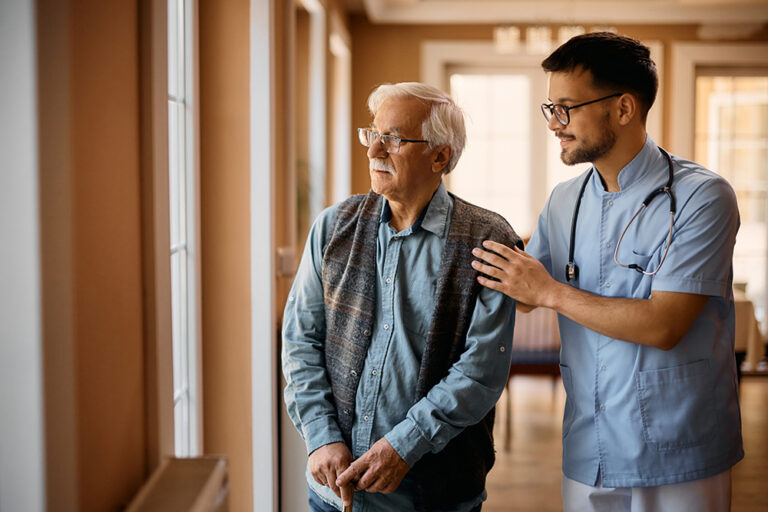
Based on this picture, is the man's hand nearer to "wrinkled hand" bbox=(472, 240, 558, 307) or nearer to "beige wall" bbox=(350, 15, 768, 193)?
"wrinkled hand" bbox=(472, 240, 558, 307)

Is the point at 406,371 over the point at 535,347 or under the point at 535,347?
over

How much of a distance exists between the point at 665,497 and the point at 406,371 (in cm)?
65

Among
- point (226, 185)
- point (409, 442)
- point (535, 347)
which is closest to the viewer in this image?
point (409, 442)

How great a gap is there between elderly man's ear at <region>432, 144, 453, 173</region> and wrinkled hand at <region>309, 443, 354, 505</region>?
66cm

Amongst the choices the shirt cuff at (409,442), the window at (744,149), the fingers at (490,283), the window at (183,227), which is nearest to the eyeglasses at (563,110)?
the fingers at (490,283)

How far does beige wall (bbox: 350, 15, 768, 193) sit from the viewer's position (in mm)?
5586

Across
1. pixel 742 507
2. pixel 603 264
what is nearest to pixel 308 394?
pixel 603 264

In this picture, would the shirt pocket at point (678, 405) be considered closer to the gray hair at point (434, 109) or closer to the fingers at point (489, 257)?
the fingers at point (489, 257)

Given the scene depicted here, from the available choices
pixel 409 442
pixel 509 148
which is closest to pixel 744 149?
pixel 509 148

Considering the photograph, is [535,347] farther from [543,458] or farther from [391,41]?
[391,41]

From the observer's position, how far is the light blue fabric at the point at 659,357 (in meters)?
1.43

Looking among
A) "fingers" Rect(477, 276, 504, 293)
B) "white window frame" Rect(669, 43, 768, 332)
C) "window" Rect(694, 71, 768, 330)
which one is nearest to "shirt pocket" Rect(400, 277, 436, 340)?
"fingers" Rect(477, 276, 504, 293)

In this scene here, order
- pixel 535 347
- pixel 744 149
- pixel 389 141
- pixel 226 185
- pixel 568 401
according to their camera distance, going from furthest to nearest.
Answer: pixel 744 149 < pixel 535 347 < pixel 226 185 < pixel 568 401 < pixel 389 141

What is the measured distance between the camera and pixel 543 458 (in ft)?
12.3
